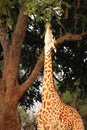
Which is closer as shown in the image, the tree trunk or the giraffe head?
the giraffe head

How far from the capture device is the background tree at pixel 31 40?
1368cm

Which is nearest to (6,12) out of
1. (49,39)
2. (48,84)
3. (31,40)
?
(49,39)

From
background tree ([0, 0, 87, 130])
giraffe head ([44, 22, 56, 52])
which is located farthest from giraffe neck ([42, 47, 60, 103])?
background tree ([0, 0, 87, 130])

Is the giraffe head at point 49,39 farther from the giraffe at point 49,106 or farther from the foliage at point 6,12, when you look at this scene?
the foliage at point 6,12

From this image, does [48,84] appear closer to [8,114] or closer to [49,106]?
[49,106]

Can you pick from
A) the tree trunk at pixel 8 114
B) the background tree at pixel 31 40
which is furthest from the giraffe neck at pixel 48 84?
the tree trunk at pixel 8 114

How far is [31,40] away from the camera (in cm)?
1831

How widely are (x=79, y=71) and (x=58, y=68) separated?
1424 mm

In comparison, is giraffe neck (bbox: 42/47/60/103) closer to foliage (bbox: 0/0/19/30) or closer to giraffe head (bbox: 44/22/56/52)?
giraffe head (bbox: 44/22/56/52)

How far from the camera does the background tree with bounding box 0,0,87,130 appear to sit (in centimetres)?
1368

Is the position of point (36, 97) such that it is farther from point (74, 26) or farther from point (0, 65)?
point (74, 26)

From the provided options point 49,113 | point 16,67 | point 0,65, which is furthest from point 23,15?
point 0,65

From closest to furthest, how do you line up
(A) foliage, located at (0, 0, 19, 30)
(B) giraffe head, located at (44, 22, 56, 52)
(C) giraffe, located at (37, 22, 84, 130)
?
(B) giraffe head, located at (44, 22, 56, 52) → (C) giraffe, located at (37, 22, 84, 130) → (A) foliage, located at (0, 0, 19, 30)

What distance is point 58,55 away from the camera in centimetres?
1814
